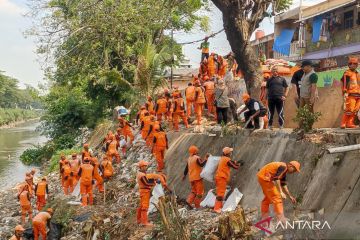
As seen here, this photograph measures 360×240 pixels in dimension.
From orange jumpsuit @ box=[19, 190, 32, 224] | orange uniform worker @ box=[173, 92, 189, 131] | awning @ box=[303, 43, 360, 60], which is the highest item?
awning @ box=[303, 43, 360, 60]

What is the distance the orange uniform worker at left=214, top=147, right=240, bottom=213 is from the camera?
9.22m

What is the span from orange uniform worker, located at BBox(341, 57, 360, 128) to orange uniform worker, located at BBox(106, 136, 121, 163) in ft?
30.6

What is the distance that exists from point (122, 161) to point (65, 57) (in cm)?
1113

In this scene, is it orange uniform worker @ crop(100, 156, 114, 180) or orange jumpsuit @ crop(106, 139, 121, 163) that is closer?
orange uniform worker @ crop(100, 156, 114, 180)

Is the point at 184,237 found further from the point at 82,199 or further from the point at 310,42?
the point at 310,42

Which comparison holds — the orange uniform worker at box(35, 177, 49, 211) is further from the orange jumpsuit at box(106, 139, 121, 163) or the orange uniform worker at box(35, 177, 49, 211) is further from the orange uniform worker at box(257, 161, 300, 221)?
the orange uniform worker at box(257, 161, 300, 221)

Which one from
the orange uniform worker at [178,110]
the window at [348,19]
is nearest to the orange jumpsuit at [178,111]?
the orange uniform worker at [178,110]

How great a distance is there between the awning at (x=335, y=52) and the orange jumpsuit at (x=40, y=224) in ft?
46.0

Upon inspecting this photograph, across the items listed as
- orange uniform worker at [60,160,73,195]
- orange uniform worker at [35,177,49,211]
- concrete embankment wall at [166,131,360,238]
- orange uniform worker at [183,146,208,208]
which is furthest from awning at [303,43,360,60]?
orange uniform worker at [35,177,49,211]

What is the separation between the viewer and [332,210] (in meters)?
6.91

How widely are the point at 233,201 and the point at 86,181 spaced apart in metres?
5.52

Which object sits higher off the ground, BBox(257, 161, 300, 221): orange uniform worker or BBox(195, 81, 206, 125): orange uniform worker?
BBox(195, 81, 206, 125): orange uniform worker

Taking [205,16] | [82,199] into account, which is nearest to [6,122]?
[205,16]

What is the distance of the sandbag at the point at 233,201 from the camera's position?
9195mm
